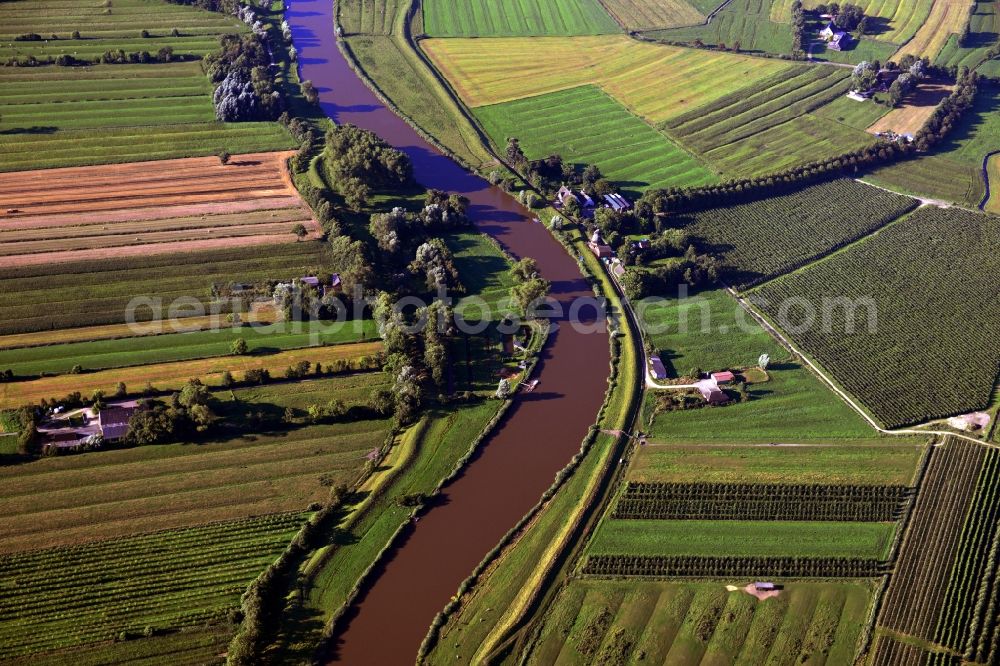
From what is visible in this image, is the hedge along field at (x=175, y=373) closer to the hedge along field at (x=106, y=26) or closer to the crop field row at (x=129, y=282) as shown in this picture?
the crop field row at (x=129, y=282)

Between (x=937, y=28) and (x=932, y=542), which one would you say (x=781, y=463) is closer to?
(x=932, y=542)

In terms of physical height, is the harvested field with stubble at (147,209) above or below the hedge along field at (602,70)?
below

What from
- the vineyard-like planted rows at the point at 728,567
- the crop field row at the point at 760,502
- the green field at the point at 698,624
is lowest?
the green field at the point at 698,624

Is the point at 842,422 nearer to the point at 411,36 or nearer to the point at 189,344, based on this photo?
the point at 189,344

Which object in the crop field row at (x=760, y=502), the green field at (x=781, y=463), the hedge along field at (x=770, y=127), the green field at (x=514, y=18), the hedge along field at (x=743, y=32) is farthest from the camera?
the green field at (x=514, y=18)

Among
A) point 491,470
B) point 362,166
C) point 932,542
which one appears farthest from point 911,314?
point 362,166

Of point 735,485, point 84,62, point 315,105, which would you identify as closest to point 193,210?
point 315,105

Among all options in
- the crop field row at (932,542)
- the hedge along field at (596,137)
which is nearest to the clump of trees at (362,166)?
the hedge along field at (596,137)
